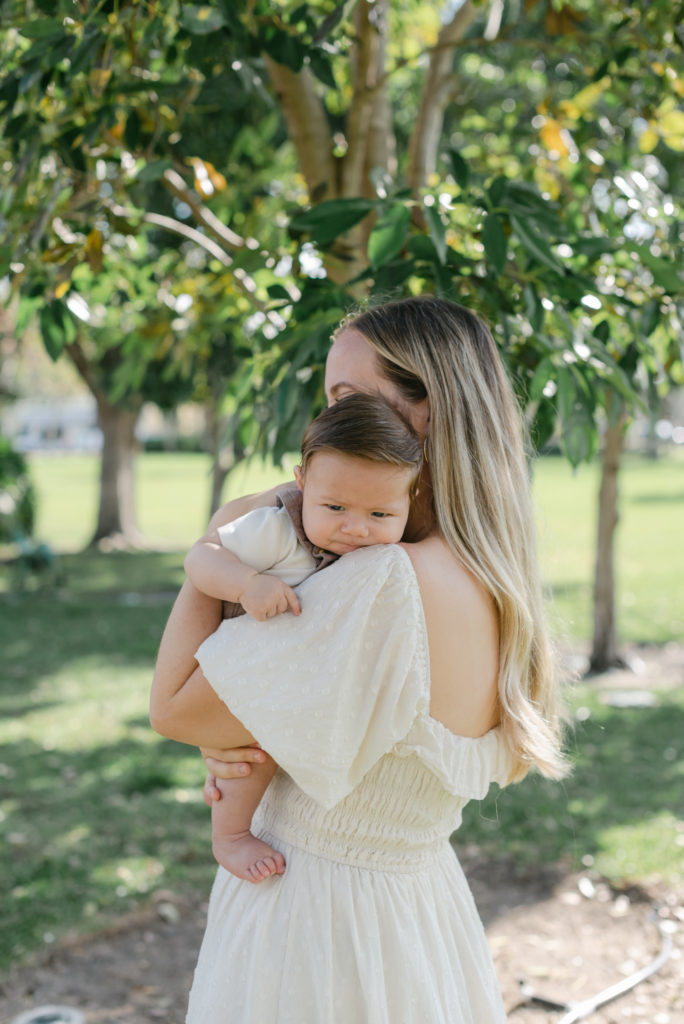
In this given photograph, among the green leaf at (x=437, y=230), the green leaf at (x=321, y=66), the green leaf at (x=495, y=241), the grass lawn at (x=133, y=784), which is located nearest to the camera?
the green leaf at (x=437, y=230)

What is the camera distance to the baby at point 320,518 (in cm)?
146

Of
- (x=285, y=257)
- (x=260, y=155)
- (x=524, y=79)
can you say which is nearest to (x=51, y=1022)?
(x=285, y=257)

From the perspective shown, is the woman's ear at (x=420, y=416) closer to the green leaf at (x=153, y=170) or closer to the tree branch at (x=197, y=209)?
the green leaf at (x=153, y=170)

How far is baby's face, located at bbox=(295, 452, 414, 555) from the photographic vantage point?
1467 millimetres

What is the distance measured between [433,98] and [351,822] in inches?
103

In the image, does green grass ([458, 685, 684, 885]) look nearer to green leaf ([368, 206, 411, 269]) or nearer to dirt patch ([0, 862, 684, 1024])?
dirt patch ([0, 862, 684, 1024])

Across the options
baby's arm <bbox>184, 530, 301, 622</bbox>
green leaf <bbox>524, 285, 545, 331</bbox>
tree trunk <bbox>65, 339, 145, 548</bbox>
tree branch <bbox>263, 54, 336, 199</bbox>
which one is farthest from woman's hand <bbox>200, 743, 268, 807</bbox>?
tree trunk <bbox>65, 339, 145, 548</bbox>

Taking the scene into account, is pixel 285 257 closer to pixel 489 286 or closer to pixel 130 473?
pixel 489 286

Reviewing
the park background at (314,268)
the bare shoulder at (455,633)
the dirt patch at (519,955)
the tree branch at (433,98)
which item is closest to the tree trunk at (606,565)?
the park background at (314,268)

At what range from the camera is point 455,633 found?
5.00ft

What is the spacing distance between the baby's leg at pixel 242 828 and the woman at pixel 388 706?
4 centimetres

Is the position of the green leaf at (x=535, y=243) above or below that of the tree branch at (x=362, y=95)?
below

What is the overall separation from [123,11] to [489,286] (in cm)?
99

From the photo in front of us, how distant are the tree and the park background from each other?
1cm
